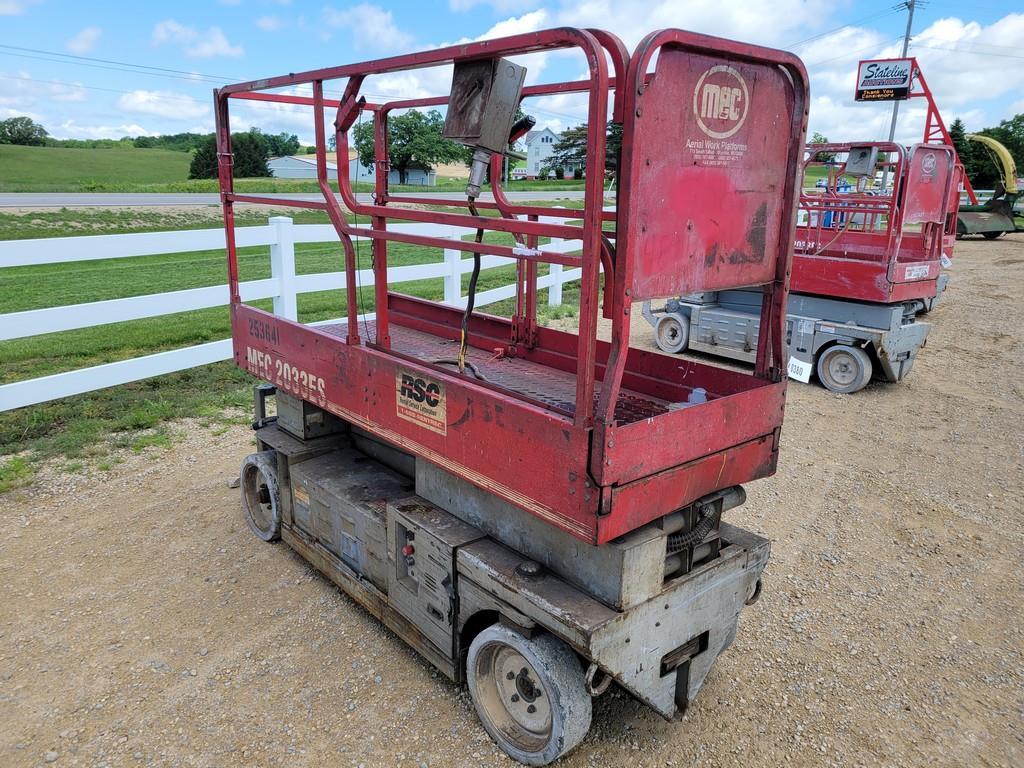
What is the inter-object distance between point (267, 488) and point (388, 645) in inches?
59.4

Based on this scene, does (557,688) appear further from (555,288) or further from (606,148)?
(555,288)

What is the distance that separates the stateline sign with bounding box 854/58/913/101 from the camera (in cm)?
2547

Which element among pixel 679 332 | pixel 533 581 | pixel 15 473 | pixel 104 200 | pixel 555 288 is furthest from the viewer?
pixel 104 200

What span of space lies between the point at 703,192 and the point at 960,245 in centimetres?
2645

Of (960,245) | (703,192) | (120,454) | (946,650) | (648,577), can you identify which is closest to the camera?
(703,192)

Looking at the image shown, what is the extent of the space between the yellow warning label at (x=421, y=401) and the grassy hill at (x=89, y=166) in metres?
43.2

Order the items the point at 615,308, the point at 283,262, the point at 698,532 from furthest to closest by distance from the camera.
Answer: the point at 283,262
the point at 698,532
the point at 615,308

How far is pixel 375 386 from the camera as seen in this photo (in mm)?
3426

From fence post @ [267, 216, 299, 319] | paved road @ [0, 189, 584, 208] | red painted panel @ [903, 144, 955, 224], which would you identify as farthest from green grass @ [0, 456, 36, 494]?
paved road @ [0, 189, 584, 208]

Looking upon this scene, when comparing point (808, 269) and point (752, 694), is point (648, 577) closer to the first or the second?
point (752, 694)

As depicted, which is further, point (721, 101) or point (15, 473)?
point (15, 473)

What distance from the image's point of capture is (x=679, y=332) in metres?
10.1

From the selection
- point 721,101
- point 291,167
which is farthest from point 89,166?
point 721,101

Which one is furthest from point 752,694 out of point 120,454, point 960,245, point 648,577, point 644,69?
point 960,245
